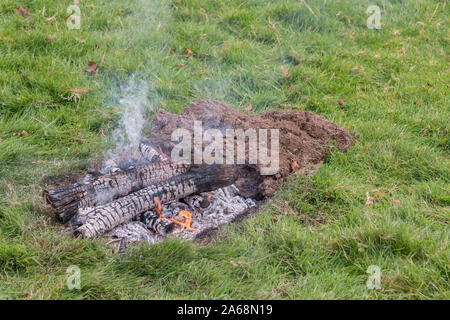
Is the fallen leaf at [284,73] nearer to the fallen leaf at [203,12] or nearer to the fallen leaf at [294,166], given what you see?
the fallen leaf at [203,12]

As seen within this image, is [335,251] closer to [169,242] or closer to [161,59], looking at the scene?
[169,242]

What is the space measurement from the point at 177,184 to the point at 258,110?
1.76 meters

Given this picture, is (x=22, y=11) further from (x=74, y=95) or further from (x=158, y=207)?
(x=158, y=207)

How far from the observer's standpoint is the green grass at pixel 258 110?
315 cm

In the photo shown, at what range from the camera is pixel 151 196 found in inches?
151

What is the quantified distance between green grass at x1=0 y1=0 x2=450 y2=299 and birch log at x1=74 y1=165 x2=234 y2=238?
19 cm

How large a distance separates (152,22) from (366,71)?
300 cm

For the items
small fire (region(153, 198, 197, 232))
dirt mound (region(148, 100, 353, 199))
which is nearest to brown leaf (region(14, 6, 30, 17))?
dirt mound (region(148, 100, 353, 199))

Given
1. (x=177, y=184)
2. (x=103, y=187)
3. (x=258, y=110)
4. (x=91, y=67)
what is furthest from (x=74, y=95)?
(x=258, y=110)

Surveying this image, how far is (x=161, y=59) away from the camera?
578 centimetres

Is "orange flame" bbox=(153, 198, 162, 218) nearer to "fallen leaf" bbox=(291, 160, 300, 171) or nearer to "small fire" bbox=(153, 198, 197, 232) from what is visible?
"small fire" bbox=(153, 198, 197, 232)

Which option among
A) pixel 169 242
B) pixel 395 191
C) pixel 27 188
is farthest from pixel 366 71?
pixel 27 188

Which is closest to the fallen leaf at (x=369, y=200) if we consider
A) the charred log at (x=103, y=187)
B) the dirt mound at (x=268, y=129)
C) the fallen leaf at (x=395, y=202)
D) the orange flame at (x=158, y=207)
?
the fallen leaf at (x=395, y=202)

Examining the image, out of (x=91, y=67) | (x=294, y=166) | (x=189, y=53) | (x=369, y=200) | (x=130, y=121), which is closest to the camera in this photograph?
(x=369, y=200)
